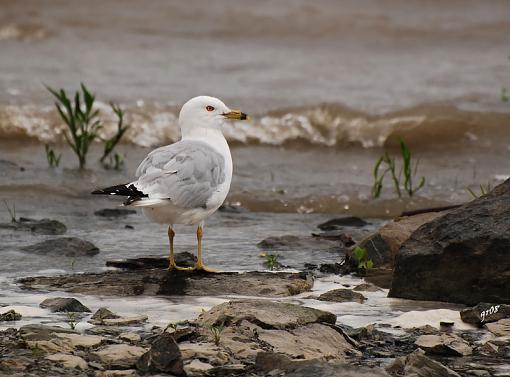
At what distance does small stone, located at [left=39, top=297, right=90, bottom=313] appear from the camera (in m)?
5.29

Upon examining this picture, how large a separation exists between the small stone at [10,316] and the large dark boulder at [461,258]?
1919mm

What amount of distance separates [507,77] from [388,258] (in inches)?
332

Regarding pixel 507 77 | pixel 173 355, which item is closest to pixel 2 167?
pixel 173 355

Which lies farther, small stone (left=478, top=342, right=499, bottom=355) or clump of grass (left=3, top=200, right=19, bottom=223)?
clump of grass (left=3, top=200, right=19, bottom=223)

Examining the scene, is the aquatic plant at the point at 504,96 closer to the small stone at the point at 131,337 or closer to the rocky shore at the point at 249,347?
the rocky shore at the point at 249,347

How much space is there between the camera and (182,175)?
20.5 ft

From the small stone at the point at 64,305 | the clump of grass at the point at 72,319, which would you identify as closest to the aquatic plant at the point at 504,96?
the small stone at the point at 64,305

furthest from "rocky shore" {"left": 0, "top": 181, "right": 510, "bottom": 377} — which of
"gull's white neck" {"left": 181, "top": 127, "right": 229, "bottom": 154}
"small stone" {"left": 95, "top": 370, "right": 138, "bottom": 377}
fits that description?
"gull's white neck" {"left": 181, "top": 127, "right": 229, "bottom": 154}

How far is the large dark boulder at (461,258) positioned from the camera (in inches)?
220

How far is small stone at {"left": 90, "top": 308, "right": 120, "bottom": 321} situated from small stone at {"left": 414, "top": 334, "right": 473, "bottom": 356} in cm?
138

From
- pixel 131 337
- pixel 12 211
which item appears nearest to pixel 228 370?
pixel 131 337

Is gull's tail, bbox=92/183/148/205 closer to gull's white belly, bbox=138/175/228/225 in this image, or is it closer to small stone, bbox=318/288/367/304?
gull's white belly, bbox=138/175/228/225

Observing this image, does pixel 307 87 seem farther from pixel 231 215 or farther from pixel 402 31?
pixel 231 215

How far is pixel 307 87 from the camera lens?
14180mm
